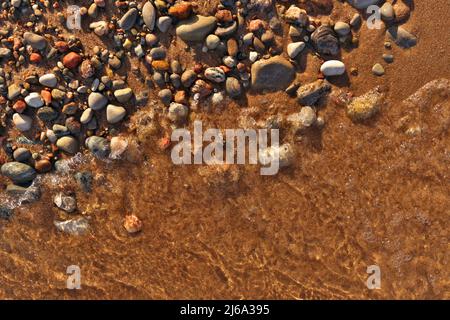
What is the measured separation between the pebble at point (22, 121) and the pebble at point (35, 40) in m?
0.87

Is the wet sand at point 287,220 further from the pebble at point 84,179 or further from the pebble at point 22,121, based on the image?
the pebble at point 22,121

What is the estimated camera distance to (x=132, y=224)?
16.8 feet

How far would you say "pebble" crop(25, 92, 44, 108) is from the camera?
195 inches

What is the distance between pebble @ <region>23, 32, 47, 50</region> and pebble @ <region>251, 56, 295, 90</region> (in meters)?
2.61

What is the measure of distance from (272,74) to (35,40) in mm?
2942

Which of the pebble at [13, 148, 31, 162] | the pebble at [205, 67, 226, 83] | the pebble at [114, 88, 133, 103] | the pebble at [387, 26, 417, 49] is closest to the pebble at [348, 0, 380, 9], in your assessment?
the pebble at [387, 26, 417, 49]

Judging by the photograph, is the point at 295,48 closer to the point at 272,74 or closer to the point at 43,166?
the point at 272,74

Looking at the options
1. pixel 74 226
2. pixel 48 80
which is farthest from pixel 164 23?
pixel 74 226

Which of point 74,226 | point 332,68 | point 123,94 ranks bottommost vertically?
point 74,226

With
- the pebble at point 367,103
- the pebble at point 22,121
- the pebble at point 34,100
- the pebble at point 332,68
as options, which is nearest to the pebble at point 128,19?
the pebble at point 34,100

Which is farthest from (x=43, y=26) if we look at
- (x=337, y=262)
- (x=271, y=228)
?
(x=337, y=262)

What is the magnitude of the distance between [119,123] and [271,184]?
6.76ft

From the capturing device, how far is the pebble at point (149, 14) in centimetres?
485

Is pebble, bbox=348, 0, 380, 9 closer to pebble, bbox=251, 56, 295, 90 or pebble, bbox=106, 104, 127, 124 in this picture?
pebble, bbox=251, 56, 295, 90
